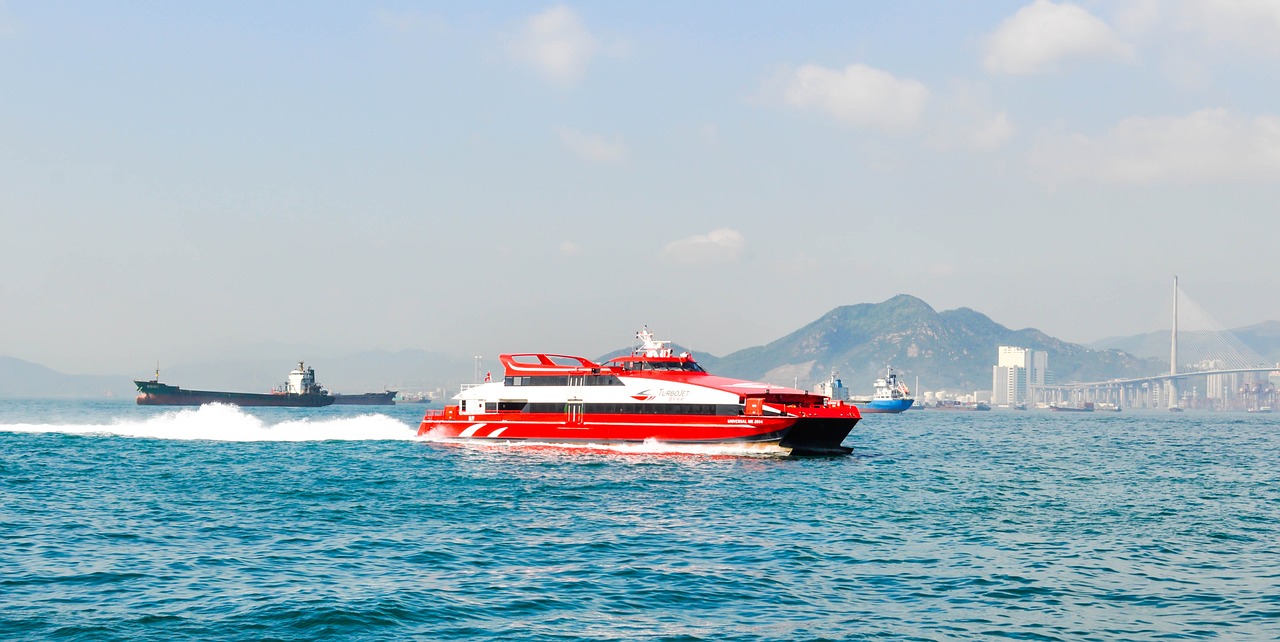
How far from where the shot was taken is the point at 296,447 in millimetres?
59469

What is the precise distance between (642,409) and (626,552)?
28.6 metres

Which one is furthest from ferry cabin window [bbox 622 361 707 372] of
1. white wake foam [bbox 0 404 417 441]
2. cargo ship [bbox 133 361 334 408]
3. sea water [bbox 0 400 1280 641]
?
cargo ship [bbox 133 361 334 408]

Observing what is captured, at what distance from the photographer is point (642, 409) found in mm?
53281

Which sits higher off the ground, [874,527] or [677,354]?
[677,354]

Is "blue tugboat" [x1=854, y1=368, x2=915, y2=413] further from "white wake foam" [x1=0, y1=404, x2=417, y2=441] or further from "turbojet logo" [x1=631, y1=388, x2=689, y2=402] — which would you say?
"turbojet logo" [x1=631, y1=388, x2=689, y2=402]

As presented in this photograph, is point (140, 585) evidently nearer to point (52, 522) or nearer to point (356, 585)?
point (356, 585)

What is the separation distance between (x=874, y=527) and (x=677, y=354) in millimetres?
27337

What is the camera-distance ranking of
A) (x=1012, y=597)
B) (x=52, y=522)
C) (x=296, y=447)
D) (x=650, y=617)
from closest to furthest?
(x=650, y=617)
(x=1012, y=597)
(x=52, y=522)
(x=296, y=447)

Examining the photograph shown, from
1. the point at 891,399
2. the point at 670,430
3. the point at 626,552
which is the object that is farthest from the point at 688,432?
the point at 891,399

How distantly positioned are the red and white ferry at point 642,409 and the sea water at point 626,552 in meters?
3.53

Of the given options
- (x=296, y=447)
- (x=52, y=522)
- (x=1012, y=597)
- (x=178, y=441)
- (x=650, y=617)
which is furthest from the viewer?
(x=178, y=441)

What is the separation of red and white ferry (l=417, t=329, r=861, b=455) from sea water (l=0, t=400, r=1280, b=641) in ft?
11.6

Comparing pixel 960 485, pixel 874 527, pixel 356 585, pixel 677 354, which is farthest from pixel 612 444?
pixel 356 585

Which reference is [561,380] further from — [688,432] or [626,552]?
[626,552]
